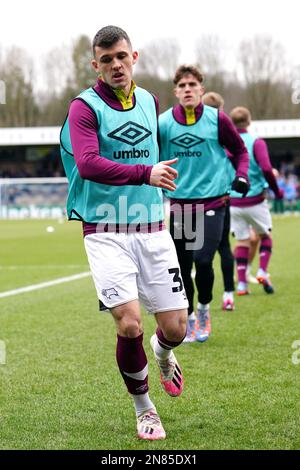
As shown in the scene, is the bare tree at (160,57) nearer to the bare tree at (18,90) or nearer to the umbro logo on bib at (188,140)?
the bare tree at (18,90)

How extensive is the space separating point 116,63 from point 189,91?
8.62 feet

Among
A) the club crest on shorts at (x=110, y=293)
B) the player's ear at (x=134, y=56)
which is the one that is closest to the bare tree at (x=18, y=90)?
the player's ear at (x=134, y=56)

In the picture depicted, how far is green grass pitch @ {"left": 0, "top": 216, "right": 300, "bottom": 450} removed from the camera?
4.24 meters

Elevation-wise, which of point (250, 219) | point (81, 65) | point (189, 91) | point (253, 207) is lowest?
point (81, 65)

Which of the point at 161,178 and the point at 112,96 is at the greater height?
the point at 112,96

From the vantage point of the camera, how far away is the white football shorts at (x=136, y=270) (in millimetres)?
4262

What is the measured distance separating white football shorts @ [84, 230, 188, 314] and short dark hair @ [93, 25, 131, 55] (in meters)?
1.08

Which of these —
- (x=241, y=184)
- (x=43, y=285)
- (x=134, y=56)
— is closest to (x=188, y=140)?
(x=241, y=184)

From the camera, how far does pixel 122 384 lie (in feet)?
17.9

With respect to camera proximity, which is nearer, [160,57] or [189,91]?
[189,91]

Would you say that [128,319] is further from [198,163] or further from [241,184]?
[198,163]

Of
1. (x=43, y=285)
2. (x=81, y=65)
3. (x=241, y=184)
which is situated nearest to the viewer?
(x=241, y=184)

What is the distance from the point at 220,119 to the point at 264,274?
399 cm

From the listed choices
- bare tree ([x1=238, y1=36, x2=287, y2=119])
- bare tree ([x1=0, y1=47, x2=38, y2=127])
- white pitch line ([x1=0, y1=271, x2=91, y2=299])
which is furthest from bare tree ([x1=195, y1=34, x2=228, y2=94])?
white pitch line ([x1=0, y1=271, x2=91, y2=299])
